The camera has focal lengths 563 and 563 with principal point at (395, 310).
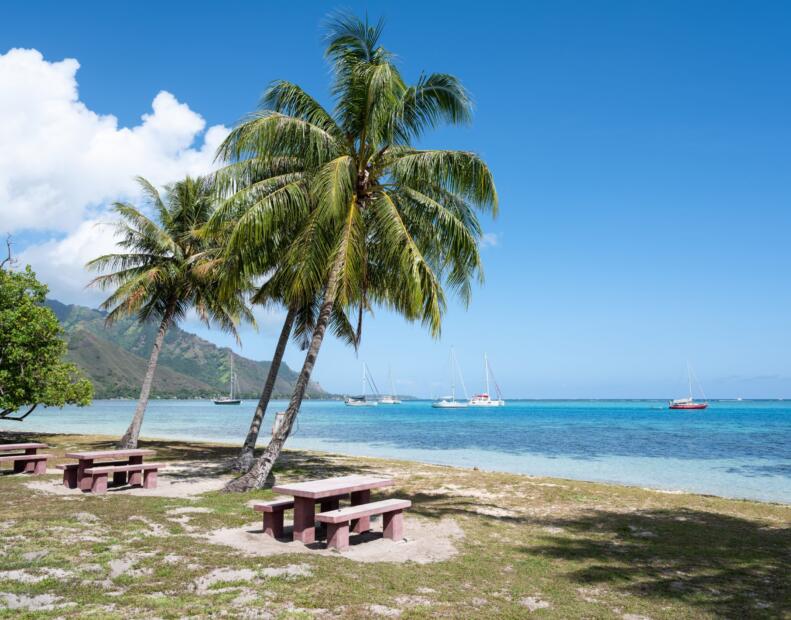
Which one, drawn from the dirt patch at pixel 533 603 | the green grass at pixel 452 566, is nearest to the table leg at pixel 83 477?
the green grass at pixel 452 566

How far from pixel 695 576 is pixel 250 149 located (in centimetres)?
999

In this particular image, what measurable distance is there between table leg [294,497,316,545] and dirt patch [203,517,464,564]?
10 cm

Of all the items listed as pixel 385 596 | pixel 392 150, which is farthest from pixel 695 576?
pixel 392 150

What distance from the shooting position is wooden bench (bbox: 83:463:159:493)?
10.8 meters

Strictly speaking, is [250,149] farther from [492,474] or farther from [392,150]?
[492,474]

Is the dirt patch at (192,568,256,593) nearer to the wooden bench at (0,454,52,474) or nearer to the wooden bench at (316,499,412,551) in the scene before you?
the wooden bench at (316,499,412,551)

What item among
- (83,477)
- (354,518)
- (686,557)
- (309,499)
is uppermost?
(309,499)

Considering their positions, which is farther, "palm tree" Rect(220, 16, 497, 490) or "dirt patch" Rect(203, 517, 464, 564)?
"palm tree" Rect(220, 16, 497, 490)

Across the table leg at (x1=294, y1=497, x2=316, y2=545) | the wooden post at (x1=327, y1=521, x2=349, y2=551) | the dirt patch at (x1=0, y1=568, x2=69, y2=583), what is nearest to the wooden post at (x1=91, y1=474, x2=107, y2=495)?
the table leg at (x1=294, y1=497, x2=316, y2=545)

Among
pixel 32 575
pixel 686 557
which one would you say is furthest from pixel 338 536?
pixel 686 557

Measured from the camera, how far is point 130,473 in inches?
465

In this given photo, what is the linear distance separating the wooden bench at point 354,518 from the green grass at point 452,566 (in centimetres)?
53

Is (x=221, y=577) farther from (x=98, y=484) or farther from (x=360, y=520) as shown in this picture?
(x=98, y=484)

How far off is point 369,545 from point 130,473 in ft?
22.6
